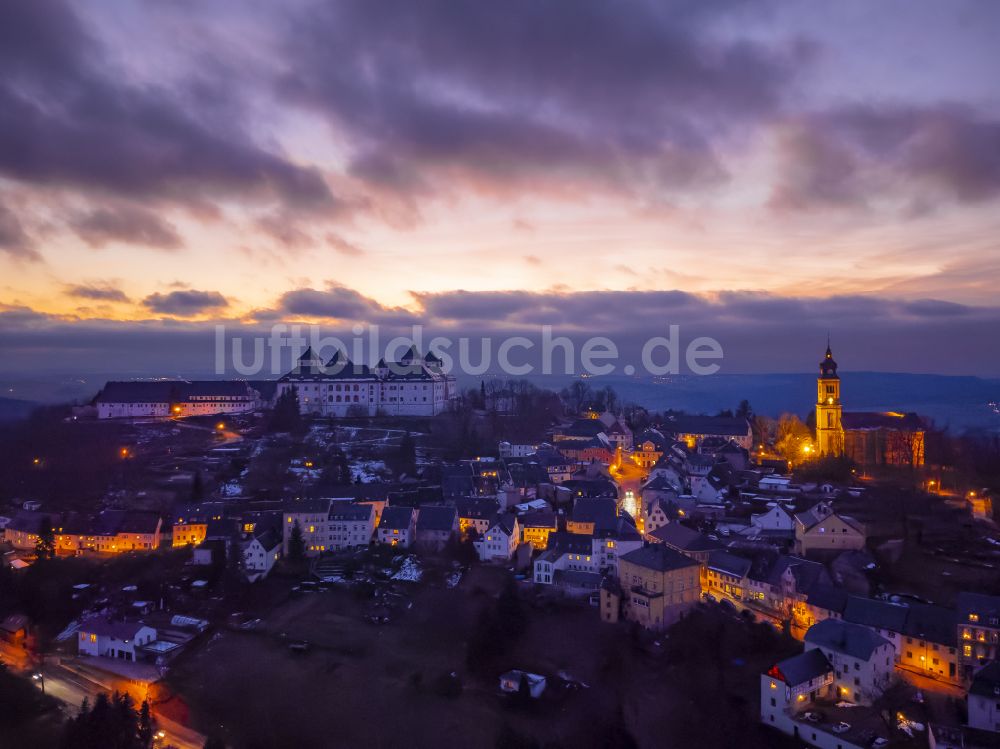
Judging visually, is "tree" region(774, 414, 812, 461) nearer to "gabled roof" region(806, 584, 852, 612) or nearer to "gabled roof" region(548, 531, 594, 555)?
"gabled roof" region(548, 531, 594, 555)

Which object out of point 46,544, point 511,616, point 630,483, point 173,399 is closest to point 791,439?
point 630,483

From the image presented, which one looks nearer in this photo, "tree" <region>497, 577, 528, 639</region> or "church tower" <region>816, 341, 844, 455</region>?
"tree" <region>497, 577, 528, 639</region>

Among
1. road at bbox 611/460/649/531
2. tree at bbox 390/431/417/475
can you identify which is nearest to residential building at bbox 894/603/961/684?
road at bbox 611/460/649/531

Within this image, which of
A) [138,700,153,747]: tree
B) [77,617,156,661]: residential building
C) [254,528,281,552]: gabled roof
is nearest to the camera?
[138,700,153,747]: tree

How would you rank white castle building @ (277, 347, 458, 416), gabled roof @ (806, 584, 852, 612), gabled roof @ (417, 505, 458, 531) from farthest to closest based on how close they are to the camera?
white castle building @ (277, 347, 458, 416), gabled roof @ (417, 505, 458, 531), gabled roof @ (806, 584, 852, 612)

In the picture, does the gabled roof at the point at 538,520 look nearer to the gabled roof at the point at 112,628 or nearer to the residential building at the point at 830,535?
the residential building at the point at 830,535

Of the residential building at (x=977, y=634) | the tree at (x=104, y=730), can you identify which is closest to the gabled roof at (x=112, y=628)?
the tree at (x=104, y=730)

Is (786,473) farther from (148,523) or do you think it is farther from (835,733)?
(148,523)

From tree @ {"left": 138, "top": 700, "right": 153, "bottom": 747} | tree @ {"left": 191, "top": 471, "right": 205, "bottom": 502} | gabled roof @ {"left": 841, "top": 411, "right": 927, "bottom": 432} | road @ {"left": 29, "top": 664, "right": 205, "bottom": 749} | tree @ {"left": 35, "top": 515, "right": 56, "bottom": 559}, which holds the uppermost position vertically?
gabled roof @ {"left": 841, "top": 411, "right": 927, "bottom": 432}
